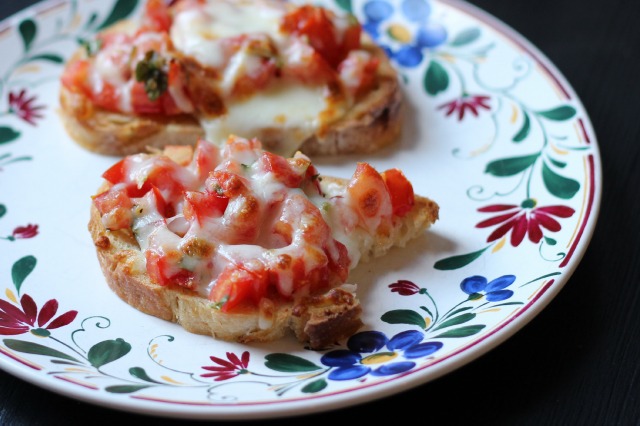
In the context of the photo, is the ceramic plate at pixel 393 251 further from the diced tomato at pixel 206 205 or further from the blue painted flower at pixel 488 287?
the diced tomato at pixel 206 205

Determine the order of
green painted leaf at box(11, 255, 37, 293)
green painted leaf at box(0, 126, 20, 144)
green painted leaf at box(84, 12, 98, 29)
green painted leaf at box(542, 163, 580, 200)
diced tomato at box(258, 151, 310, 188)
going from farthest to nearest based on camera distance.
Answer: green painted leaf at box(84, 12, 98, 29) → green painted leaf at box(0, 126, 20, 144) → green painted leaf at box(542, 163, 580, 200) → green painted leaf at box(11, 255, 37, 293) → diced tomato at box(258, 151, 310, 188)

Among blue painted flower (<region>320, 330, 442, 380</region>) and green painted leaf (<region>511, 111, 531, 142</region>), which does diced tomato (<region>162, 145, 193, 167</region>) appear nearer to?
blue painted flower (<region>320, 330, 442, 380</region>)

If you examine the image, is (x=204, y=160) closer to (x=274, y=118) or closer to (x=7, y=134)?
(x=274, y=118)

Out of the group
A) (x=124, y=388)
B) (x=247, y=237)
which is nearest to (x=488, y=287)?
(x=247, y=237)

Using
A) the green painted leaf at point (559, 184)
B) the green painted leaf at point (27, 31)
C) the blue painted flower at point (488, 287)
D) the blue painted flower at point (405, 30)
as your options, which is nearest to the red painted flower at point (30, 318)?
the blue painted flower at point (488, 287)

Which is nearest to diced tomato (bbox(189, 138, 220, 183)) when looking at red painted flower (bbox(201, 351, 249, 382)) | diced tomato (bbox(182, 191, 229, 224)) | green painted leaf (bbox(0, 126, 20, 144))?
diced tomato (bbox(182, 191, 229, 224))


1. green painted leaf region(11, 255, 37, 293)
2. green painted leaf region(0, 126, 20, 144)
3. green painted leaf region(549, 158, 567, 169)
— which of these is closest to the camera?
green painted leaf region(11, 255, 37, 293)
